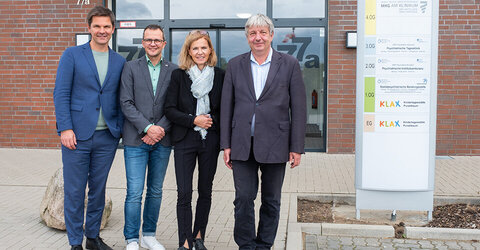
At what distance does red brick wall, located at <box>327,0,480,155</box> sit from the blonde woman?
6056 mm

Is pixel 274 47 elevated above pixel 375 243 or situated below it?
above

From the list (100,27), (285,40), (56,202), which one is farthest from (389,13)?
(285,40)

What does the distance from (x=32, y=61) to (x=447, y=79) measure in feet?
26.9

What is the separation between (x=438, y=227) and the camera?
5.03 metres

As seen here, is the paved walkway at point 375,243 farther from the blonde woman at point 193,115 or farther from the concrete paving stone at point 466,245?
the blonde woman at point 193,115

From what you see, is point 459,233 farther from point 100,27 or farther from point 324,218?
point 100,27

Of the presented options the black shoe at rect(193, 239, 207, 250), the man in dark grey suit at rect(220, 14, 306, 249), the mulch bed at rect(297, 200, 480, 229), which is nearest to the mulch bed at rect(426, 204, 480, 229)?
the mulch bed at rect(297, 200, 480, 229)

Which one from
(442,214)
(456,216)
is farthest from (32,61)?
(456,216)

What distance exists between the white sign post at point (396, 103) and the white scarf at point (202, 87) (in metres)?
1.85

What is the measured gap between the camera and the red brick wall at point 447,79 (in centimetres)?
938

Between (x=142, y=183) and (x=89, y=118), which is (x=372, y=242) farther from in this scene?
(x=89, y=118)

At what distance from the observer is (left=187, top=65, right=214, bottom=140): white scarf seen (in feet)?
12.6

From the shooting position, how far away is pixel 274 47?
1010cm

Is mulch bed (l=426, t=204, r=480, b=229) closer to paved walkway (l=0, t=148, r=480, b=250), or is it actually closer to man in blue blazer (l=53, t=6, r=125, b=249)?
paved walkway (l=0, t=148, r=480, b=250)
